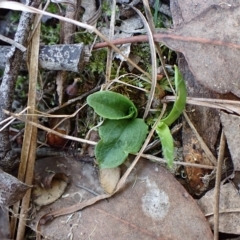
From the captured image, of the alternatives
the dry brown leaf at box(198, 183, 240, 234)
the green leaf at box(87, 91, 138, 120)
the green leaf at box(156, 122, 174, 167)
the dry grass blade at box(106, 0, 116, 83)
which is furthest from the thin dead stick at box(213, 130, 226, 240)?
the dry grass blade at box(106, 0, 116, 83)

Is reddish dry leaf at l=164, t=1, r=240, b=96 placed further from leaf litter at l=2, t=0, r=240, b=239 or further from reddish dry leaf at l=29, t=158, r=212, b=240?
reddish dry leaf at l=29, t=158, r=212, b=240

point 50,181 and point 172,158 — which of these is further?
point 50,181

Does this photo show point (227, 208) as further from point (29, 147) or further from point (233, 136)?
point (29, 147)

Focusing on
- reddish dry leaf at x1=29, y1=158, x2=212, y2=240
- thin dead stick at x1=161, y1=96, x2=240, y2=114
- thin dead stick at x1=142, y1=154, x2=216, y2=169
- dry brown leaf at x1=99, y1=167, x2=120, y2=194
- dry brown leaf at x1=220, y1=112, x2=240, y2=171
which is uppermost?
thin dead stick at x1=161, y1=96, x2=240, y2=114

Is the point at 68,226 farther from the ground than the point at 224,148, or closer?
closer

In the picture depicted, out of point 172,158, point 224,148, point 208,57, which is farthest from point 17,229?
point 208,57

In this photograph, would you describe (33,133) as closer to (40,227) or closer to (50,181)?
(50,181)
